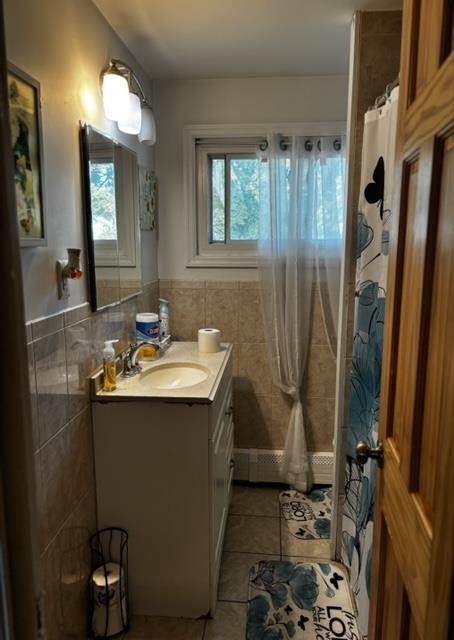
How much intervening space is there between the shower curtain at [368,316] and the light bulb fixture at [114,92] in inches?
36.8

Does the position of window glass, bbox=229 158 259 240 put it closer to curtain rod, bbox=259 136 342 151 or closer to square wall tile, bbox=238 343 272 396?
curtain rod, bbox=259 136 342 151

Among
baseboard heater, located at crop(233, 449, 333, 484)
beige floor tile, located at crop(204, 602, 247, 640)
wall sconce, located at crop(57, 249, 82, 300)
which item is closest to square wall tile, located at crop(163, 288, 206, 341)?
baseboard heater, located at crop(233, 449, 333, 484)

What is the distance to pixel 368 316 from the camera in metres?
1.78

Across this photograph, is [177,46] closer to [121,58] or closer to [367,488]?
[121,58]

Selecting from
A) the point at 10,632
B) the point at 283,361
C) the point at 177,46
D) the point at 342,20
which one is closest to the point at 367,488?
the point at 283,361

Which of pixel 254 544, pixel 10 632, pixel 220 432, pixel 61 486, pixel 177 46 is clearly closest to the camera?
pixel 10 632

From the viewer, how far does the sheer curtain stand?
248cm

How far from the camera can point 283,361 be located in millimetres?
2658

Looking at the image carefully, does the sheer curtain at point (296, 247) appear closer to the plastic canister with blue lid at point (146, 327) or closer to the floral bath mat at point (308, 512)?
the floral bath mat at point (308, 512)

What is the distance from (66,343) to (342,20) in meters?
1.66

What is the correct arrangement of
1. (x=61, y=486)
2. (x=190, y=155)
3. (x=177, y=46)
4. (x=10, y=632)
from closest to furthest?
1. (x=10, y=632)
2. (x=61, y=486)
3. (x=177, y=46)
4. (x=190, y=155)

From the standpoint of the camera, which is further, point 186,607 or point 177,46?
point 177,46

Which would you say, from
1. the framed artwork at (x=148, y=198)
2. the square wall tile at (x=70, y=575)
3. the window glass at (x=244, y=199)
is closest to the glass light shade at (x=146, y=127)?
the framed artwork at (x=148, y=198)

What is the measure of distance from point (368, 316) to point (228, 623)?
4.33 ft
